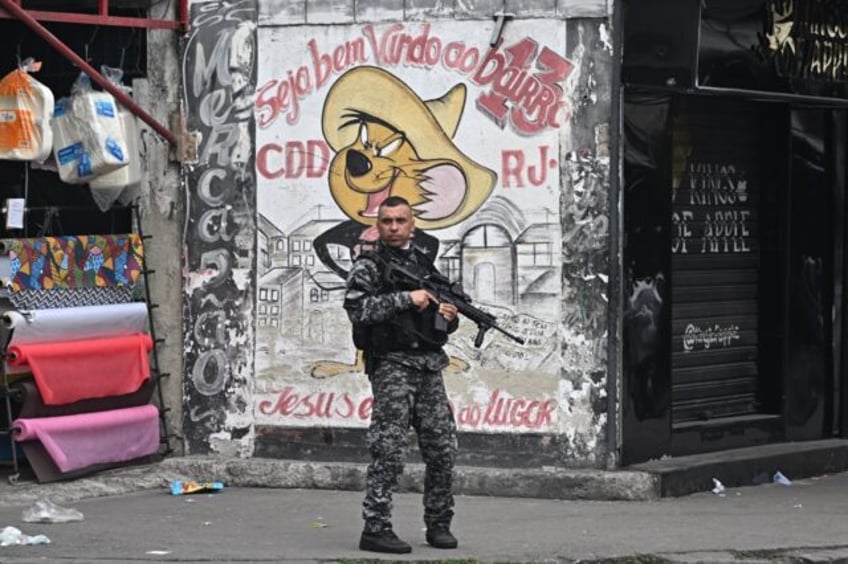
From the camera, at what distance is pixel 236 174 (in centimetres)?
1117

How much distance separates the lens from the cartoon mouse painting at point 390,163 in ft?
35.1

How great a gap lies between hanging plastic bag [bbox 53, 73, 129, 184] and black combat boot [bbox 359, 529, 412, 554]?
11.4 feet

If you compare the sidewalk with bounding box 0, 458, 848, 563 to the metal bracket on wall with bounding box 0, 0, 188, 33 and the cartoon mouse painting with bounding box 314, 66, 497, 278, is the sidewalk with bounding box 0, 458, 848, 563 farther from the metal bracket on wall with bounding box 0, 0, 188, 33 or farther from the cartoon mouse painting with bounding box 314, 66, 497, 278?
the metal bracket on wall with bounding box 0, 0, 188, 33

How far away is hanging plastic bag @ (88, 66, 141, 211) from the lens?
1093 cm

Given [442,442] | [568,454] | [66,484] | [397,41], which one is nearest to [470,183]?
[397,41]

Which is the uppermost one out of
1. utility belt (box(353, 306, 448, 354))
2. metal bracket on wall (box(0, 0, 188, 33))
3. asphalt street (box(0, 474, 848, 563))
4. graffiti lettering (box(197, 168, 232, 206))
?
metal bracket on wall (box(0, 0, 188, 33))

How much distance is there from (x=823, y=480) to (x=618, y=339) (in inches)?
93.4

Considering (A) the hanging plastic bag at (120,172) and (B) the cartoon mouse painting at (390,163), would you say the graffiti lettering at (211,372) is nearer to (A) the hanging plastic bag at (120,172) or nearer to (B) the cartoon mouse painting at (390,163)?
(B) the cartoon mouse painting at (390,163)

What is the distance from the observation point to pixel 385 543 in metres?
8.51

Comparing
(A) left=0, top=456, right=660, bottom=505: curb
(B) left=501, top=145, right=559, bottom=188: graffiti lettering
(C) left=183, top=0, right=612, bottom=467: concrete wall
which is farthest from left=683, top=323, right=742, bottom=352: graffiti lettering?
(B) left=501, top=145, right=559, bottom=188: graffiti lettering

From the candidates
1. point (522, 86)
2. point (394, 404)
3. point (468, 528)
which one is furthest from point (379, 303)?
point (522, 86)

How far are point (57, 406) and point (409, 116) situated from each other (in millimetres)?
2980

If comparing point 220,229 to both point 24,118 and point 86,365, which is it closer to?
point 86,365

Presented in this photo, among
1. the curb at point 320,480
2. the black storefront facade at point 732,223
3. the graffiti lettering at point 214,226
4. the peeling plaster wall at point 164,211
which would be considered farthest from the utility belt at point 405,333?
the peeling plaster wall at point 164,211
